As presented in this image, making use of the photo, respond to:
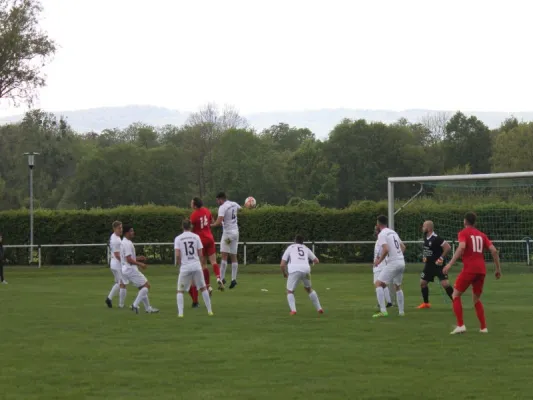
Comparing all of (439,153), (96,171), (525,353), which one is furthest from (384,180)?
(525,353)

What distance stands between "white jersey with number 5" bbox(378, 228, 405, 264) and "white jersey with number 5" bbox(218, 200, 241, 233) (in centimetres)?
729

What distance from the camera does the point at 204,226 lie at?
2406 cm

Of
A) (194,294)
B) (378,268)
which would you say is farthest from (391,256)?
(194,294)

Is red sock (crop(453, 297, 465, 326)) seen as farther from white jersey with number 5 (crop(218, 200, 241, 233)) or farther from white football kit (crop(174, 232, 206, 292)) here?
white jersey with number 5 (crop(218, 200, 241, 233))

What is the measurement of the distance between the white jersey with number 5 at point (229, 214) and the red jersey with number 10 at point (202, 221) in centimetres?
182

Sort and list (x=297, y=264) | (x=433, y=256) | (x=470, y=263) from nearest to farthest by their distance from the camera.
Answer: (x=470, y=263) → (x=297, y=264) → (x=433, y=256)

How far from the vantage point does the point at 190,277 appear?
19812 millimetres

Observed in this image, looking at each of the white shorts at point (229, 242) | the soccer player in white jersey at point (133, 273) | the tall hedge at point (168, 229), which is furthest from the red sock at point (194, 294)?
the tall hedge at point (168, 229)

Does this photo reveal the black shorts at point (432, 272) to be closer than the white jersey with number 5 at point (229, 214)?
Yes

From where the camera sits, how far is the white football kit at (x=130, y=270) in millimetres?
20906

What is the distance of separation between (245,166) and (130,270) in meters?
83.2

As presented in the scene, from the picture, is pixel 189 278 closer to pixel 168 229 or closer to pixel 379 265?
pixel 379 265

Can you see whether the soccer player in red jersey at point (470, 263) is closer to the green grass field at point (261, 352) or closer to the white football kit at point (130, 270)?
the green grass field at point (261, 352)

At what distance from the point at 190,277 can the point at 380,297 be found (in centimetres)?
394
